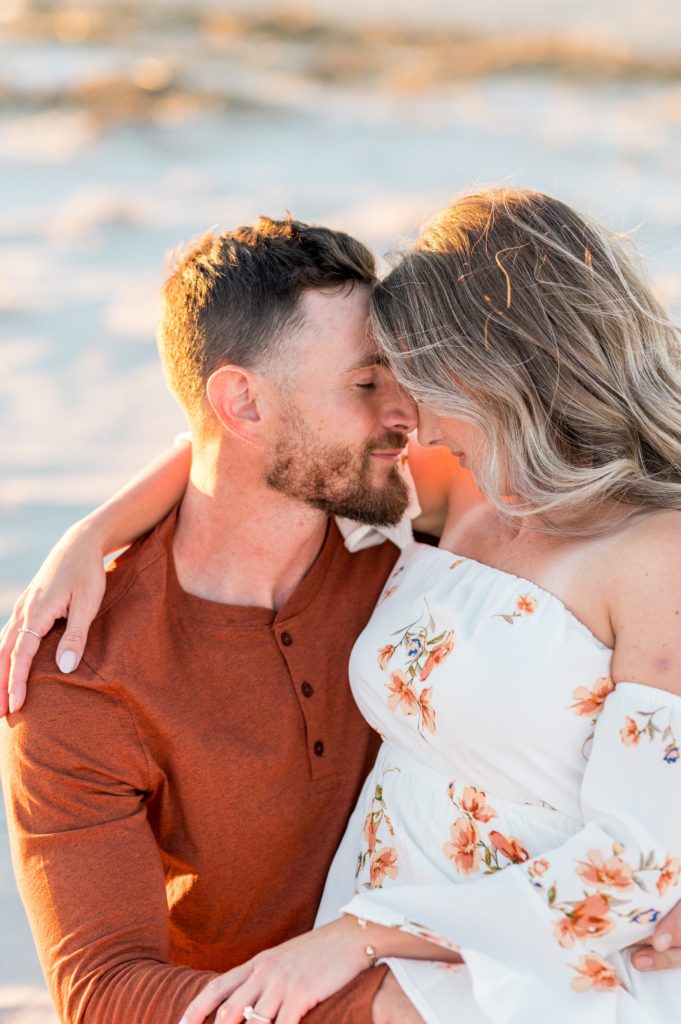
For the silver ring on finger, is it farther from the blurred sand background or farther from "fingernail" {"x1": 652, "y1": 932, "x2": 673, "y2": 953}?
the blurred sand background

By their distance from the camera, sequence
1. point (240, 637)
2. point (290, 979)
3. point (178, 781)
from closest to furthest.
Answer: point (290, 979) < point (178, 781) < point (240, 637)

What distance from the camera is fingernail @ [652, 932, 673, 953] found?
1936 millimetres

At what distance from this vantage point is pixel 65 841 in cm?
→ 216

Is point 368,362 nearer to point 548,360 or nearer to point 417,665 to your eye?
point 548,360

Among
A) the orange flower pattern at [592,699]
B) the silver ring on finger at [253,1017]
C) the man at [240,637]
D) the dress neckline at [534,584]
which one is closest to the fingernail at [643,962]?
the orange flower pattern at [592,699]

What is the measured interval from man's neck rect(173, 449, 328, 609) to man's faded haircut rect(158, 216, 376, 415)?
0.57 feet

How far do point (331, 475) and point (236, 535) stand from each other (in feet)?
0.73

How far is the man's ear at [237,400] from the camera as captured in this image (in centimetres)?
247

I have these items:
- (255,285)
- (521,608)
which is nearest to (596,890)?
(521,608)

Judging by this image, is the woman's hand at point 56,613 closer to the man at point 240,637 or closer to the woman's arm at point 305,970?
the man at point 240,637

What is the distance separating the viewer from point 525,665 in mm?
2051

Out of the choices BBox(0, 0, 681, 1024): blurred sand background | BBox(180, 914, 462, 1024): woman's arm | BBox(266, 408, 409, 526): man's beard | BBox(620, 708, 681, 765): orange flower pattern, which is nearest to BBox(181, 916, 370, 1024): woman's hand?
BBox(180, 914, 462, 1024): woman's arm

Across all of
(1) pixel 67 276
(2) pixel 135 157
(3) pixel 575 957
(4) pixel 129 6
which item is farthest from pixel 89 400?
(4) pixel 129 6

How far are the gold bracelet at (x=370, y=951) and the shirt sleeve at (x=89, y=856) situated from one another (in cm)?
27
